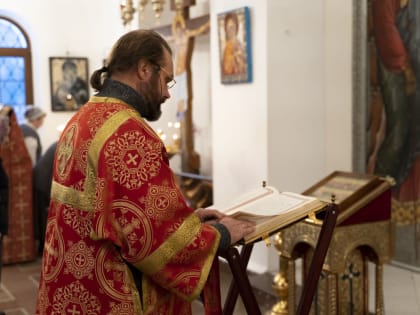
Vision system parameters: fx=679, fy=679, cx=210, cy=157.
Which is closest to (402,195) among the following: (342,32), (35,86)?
(342,32)

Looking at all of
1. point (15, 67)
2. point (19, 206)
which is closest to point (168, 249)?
point (19, 206)

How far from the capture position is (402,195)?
518 centimetres

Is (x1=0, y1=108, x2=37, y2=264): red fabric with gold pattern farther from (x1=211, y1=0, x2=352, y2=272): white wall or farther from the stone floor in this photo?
(x1=211, y1=0, x2=352, y2=272): white wall

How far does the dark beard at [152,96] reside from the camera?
215 cm

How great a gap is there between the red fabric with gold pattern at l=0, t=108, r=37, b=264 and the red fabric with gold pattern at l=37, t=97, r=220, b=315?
4.16 meters

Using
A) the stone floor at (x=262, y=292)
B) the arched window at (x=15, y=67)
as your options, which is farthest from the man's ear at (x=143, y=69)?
the arched window at (x=15, y=67)

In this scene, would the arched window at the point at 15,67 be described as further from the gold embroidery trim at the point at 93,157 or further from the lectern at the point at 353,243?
the gold embroidery trim at the point at 93,157

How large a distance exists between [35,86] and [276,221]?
8837mm

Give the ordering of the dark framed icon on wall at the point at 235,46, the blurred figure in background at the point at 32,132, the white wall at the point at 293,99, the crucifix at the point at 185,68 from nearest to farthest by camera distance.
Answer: the white wall at the point at 293,99, the dark framed icon on wall at the point at 235,46, the blurred figure in background at the point at 32,132, the crucifix at the point at 185,68

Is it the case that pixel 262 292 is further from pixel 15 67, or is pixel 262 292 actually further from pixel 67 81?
pixel 15 67

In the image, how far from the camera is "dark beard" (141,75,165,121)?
2.15 meters

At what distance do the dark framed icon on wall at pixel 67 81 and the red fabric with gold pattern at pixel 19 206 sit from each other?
13.6 feet

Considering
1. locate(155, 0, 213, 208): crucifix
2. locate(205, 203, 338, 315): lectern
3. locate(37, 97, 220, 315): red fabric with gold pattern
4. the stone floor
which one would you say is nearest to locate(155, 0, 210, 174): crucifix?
locate(155, 0, 213, 208): crucifix

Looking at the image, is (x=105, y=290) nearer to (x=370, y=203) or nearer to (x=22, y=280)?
(x=370, y=203)
